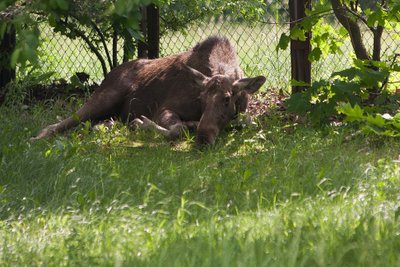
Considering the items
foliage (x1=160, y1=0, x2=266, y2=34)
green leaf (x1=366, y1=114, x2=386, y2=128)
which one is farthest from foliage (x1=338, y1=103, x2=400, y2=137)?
foliage (x1=160, y1=0, x2=266, y2=34)

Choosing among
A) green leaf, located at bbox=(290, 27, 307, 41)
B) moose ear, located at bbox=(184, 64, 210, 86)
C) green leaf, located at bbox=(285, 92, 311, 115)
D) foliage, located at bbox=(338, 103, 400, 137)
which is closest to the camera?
foliage, located at bbox=(338, 103, 400, 137)

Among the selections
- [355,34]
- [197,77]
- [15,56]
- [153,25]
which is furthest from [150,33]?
[15,56]

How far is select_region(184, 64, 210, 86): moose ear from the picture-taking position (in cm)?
924

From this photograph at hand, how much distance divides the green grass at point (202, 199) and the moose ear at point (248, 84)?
452 mm

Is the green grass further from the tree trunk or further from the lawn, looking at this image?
the tree trunk

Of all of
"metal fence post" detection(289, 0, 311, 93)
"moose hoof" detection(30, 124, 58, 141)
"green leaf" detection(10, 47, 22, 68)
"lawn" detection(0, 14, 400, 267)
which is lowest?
"moose hoof" detection(30, 124, 58, 141)

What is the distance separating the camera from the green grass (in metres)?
4.36

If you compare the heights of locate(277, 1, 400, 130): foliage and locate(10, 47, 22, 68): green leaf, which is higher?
locate(10, 47, 22, 68): green leaf

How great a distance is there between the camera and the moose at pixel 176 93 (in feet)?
29.3

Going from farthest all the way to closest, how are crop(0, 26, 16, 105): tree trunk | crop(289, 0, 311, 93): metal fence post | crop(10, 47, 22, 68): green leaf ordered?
crop(0, 26, 16, 105): tree trunk < crop(289, 0, 311, 93): metal fence post < crop(10, 47, 22, 68): green leaf

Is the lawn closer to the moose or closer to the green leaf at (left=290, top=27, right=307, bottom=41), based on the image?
the moose

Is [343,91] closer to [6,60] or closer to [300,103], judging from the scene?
[300,103]

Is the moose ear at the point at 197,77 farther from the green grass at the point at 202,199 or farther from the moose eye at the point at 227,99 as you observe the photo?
the green grass at the point at 202,199

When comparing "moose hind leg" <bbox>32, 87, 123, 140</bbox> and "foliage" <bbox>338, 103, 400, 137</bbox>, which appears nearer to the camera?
"foliage" <bbox>338, 103, 400, 137</bbox>
